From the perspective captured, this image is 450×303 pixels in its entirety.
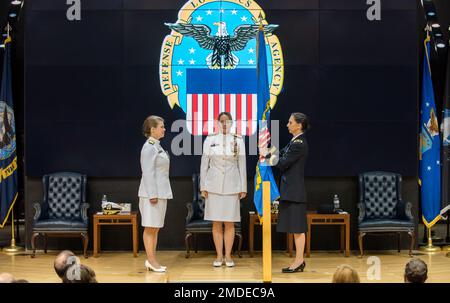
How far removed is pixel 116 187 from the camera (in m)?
10.3

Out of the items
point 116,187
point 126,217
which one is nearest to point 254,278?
point 126,217

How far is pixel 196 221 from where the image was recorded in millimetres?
9609

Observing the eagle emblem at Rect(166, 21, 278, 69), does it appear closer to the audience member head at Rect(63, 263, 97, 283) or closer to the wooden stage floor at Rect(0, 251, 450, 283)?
the wooden stage floor at Rect(0, 251, 450, 283)

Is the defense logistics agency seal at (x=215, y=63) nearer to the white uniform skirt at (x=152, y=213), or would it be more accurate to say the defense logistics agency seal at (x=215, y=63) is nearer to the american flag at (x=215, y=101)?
the american flag at (x=215, y=101)

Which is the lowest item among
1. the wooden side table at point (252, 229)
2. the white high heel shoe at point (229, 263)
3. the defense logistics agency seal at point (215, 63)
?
the white high heel shoe at point (229, 263)

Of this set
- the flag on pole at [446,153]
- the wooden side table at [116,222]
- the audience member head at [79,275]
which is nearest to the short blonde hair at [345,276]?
the audience member head at [79,275]

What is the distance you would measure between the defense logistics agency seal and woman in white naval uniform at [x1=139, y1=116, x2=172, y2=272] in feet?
5.40

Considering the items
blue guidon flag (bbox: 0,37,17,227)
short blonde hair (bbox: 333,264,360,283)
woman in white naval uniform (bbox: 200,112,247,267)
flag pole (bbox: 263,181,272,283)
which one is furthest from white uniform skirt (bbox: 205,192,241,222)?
short blonde hair (bbox: 333,264,360,283)

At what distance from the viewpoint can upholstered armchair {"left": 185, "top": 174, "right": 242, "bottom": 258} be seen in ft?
31.2

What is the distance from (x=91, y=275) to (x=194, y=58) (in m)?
6.23

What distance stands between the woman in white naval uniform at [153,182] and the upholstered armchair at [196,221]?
1048mm

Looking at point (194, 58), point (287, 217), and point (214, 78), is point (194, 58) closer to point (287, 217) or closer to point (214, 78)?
point (214, 78)

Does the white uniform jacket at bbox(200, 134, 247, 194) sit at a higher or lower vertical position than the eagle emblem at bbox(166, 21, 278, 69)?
lower

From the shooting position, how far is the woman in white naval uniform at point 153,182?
27.8 ft
